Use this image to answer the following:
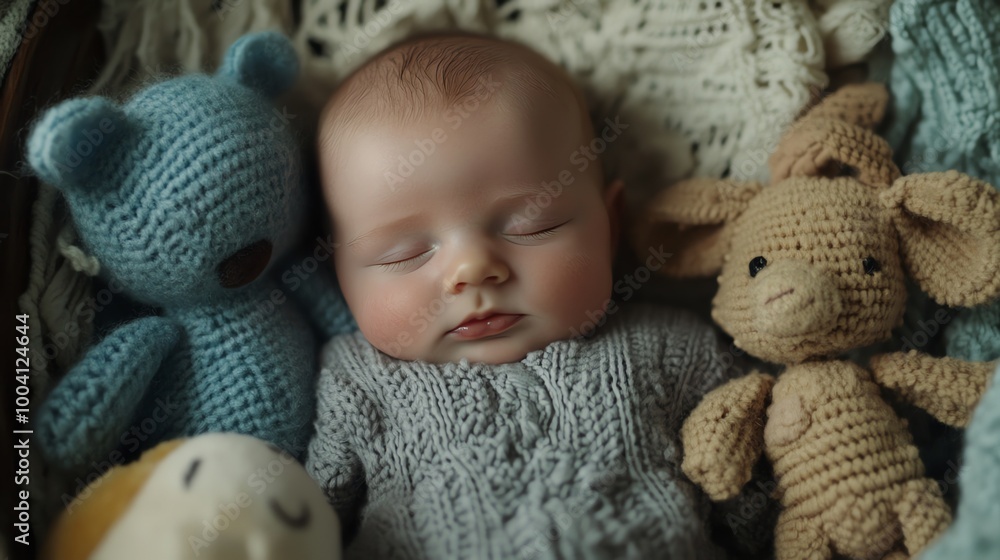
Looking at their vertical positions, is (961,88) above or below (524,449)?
above

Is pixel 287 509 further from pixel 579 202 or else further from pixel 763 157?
pixel 763 157

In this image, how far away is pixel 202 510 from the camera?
2.61 feet

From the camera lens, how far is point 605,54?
1.32 meters

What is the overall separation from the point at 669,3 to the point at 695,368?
1.97 ft

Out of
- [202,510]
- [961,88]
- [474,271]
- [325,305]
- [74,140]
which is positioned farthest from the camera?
[325,305]

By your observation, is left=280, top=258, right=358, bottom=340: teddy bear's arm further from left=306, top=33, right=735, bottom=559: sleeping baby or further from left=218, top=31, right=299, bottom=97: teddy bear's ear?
left=218, top=31, right=299, bottom=97: teddy bear's ear

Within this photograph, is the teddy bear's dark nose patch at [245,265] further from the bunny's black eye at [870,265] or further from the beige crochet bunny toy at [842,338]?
the bunny's black eye at [870,265]

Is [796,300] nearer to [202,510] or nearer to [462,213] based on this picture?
[462,213]

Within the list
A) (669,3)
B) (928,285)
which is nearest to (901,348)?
(928,285)

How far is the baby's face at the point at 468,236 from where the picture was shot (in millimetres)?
1053

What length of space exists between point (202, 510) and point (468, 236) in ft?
1.56

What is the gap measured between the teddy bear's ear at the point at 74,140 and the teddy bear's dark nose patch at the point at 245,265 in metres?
0.19

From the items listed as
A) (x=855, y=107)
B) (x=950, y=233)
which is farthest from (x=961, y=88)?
(x=950, y=233)

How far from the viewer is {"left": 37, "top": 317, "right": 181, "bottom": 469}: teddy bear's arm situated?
92 cm
